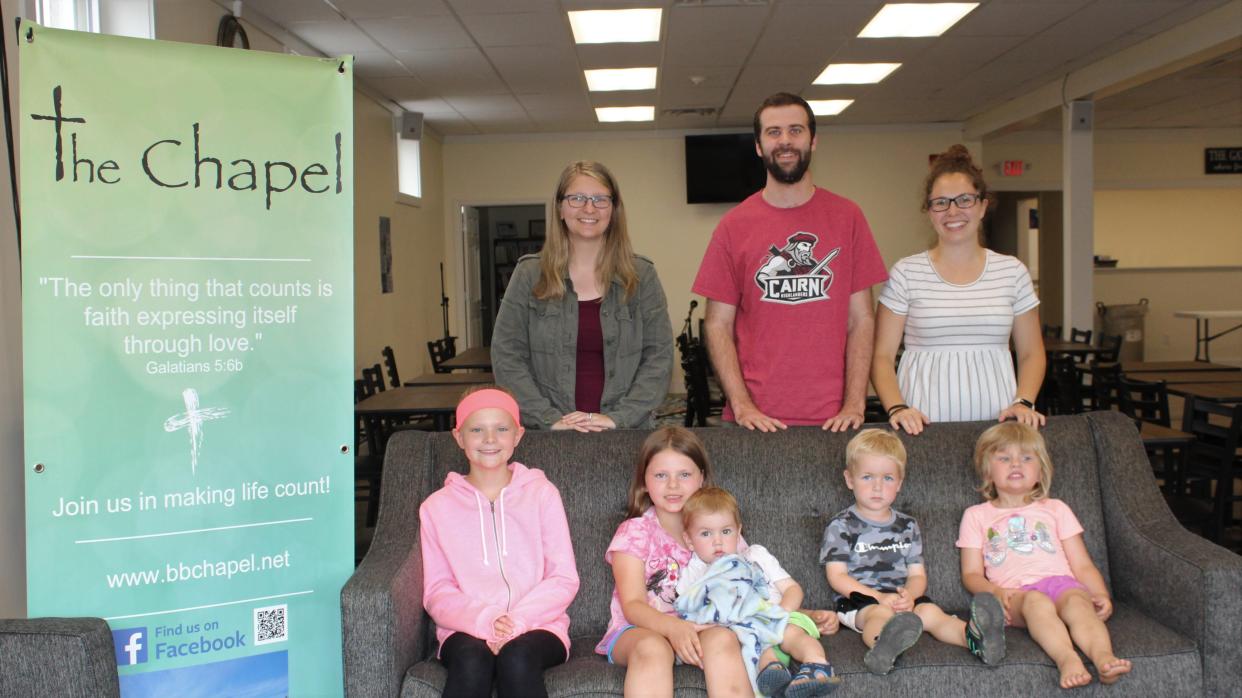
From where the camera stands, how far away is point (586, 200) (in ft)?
9.30

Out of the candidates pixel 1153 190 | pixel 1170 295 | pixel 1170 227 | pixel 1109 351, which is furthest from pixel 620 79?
pixel 1170 227

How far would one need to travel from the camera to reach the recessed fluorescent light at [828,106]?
980 cm

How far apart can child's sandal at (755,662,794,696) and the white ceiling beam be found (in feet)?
20.8

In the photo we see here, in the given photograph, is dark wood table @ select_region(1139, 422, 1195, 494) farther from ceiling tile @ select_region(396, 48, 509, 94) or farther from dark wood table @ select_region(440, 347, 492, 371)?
ceiling tile @ select_region(396, 48, 509, 94)

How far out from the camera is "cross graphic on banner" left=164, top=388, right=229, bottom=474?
2299mm

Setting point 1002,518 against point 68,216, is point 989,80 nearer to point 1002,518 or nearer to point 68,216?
point 1002,518

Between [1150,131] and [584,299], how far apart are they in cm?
1195

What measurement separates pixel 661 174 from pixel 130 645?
9.93 metres

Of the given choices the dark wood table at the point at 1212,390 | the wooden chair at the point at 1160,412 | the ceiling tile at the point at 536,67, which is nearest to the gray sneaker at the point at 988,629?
the wooden chair at the point at 1160,412

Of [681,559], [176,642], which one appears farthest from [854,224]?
[176,642]

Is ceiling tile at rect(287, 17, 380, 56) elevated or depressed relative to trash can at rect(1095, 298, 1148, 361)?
elevated

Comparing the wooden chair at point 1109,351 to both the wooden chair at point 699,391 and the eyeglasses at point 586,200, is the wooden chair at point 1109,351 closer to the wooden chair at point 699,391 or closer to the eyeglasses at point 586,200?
the wooden chair at point 699,391

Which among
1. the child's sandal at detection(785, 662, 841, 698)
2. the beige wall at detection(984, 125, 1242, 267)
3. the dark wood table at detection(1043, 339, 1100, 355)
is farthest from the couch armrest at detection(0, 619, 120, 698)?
the beige wall at detection(984, 125, 1242, 267)

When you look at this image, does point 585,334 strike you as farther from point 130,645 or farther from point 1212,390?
point 1212,390
